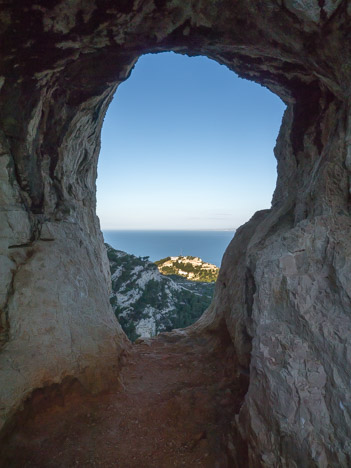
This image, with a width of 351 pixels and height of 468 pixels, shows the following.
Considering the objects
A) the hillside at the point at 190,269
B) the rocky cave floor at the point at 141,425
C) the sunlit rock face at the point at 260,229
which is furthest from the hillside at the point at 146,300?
the hillside at the point at 190,269

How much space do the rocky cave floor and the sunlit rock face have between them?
21.1 inches

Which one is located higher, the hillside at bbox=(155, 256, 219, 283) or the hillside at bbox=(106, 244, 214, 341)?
the hillside at bbox=(106, 244, 214, 341)

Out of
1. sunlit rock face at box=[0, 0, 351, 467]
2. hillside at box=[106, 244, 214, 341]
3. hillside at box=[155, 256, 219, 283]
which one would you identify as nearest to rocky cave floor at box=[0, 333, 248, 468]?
sunlit rock face at box=[0, 0, 351, 467]

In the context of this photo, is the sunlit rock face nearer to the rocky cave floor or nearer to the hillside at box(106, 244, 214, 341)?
the rocky cave floor

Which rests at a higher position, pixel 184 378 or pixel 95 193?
pixel 95 193

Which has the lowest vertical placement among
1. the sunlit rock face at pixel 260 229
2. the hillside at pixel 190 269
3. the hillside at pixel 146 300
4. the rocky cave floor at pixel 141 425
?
the hillside at pixel 190 269

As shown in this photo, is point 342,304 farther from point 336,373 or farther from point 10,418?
point 10,418

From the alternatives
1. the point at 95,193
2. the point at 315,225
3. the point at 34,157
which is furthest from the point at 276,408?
the point at 95,193

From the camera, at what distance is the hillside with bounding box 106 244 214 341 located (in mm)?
22188

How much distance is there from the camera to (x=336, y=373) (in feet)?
12.3

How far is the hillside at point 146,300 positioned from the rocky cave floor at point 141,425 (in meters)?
13.3

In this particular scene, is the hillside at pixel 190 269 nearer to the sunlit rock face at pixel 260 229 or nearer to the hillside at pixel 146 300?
the hillside at pixel 146 300

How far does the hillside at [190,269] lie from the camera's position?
196 ft

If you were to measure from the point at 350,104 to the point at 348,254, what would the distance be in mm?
2584
